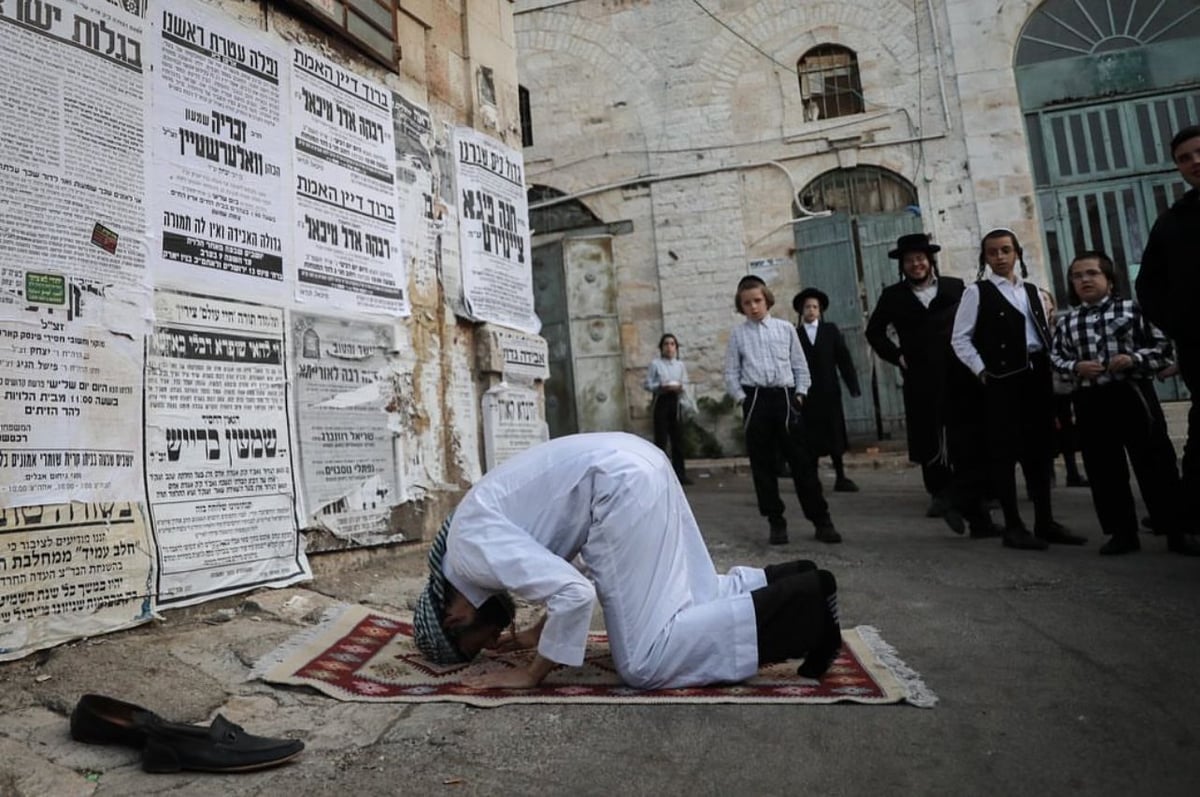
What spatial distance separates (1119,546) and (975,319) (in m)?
1.31

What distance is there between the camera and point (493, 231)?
579 cm

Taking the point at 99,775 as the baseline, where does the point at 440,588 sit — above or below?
above

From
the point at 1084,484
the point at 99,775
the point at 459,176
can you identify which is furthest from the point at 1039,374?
the point at 99,775

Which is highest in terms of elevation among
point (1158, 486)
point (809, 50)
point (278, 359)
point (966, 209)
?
point (809, 50)

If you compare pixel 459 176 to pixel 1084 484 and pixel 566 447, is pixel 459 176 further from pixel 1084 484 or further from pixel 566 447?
pixel 1084 484

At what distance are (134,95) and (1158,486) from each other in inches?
197

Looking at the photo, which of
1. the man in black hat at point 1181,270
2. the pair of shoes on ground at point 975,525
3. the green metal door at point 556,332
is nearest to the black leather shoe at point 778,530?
the pair of shoes on ground at point 975,525

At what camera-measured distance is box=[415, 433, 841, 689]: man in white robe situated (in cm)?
244

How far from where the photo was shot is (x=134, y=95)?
11.5 ft

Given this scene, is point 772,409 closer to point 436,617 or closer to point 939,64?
point 436,617

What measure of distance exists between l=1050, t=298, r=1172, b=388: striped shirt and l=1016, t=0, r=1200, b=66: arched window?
304 inches

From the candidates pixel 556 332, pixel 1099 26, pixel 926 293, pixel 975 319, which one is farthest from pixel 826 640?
pixel 1099 26

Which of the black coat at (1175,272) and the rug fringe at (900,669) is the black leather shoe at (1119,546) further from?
the rug fringe at (900,669)

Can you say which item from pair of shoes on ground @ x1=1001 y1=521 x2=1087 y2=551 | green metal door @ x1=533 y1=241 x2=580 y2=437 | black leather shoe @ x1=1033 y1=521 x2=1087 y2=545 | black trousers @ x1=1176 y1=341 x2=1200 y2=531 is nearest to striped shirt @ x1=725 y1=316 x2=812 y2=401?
pair of shoes on ground @ x1=1001 y1=521 x2=1087 y2=551
